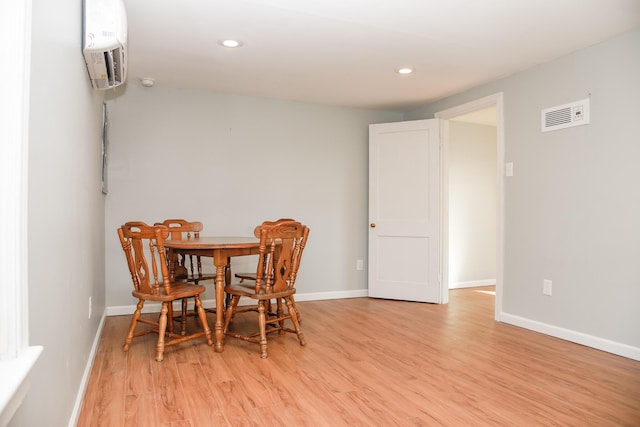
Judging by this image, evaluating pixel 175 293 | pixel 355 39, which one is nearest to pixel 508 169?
pixel 355 39

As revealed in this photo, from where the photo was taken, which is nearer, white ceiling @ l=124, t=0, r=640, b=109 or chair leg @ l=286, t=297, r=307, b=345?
white ceiling @ l=124, t=0, r=640, b=109

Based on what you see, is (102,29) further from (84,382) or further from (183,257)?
(183,257)

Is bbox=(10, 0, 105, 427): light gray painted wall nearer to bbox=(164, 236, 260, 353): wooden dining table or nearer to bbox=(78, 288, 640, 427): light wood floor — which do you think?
bbox=(78, 288, 640, 427): light wood floor

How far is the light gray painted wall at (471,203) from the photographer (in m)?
5.98

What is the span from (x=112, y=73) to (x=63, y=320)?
149 cm

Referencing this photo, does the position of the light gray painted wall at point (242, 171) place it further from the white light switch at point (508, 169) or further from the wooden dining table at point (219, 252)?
the white light switch at point (508, 169)

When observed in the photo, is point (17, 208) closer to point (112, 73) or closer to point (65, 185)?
point (65, 185)

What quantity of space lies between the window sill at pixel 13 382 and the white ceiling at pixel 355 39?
7.37 ft

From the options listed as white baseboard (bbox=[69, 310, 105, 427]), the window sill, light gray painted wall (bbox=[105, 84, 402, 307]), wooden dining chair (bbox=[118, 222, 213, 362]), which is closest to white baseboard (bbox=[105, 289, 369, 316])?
light gray painted wall (bbox=[105, 84, 402, 307])

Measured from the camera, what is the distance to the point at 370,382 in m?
2.52

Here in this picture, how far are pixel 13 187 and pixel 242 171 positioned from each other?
12.4 ft

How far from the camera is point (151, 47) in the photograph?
3.36 meters

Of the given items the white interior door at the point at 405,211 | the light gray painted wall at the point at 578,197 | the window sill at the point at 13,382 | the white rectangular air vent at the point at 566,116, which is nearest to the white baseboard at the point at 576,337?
the light gray painted wall at the point at 578,197

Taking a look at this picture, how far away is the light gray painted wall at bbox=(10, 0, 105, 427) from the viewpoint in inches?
50.3
